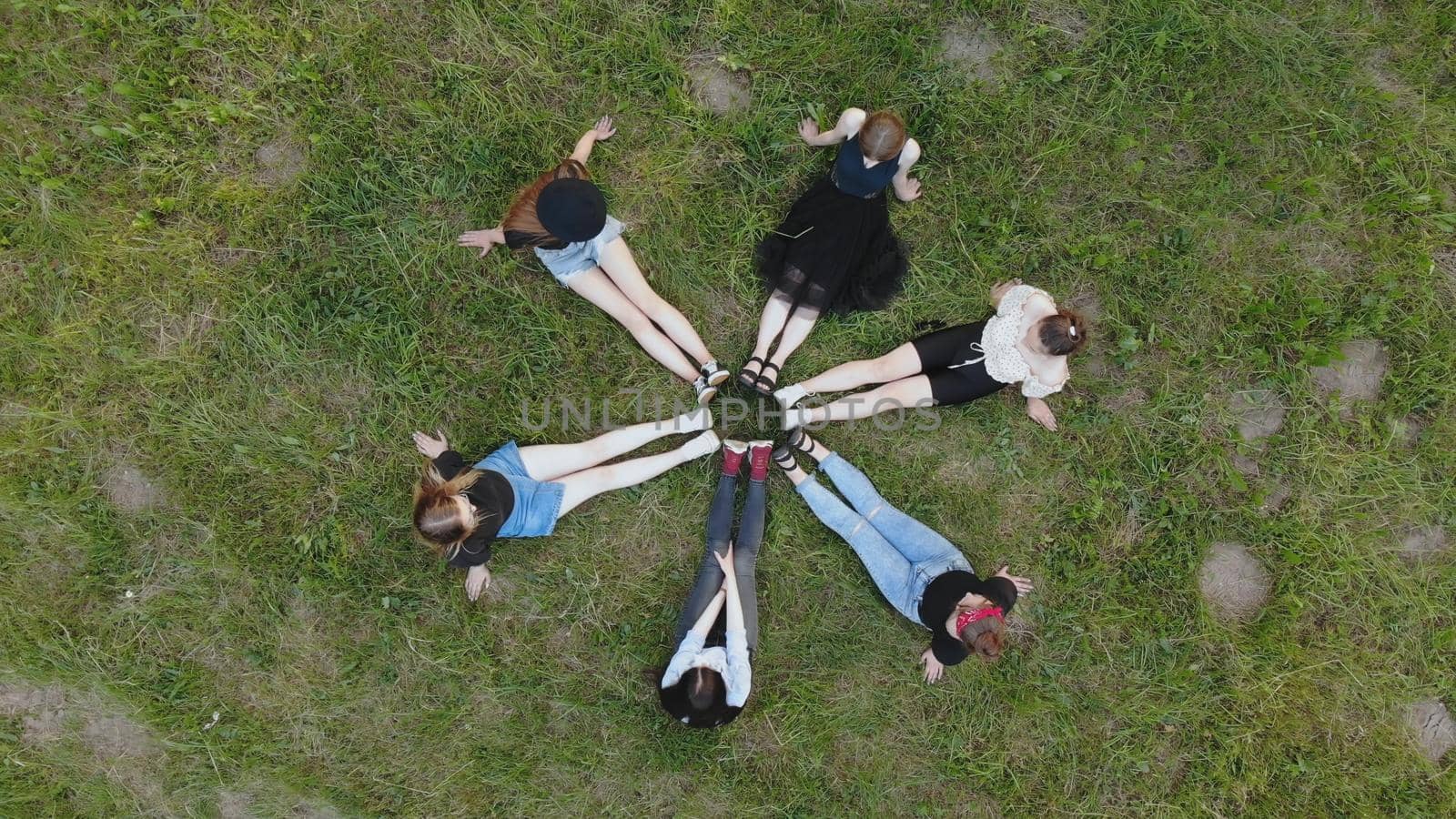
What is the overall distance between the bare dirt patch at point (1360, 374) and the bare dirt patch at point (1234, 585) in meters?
1.36

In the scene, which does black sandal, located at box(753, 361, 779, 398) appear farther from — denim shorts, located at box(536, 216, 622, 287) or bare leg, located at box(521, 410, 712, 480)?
denim shorts, located at box(536, 216, 622, 287)

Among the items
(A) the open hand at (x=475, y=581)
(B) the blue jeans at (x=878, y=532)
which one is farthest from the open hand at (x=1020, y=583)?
(A) the open hand at (x=475, y=581)

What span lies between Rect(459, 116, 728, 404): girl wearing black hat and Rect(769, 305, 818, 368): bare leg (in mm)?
438

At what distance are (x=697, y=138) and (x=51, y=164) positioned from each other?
456 cm

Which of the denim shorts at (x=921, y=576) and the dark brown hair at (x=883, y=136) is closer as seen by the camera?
the dark brown hair at (x=883, y=136)

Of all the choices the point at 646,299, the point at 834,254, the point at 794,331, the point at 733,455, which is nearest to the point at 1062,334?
the point at 834,254

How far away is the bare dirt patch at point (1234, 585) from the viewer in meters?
5.21

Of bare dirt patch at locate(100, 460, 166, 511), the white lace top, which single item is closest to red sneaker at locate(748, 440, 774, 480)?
the white lace top

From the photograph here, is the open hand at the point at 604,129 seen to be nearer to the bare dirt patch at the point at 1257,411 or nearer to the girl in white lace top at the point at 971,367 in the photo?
the girl in white lace top at the point at 971,367

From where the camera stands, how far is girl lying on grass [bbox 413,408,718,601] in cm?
426

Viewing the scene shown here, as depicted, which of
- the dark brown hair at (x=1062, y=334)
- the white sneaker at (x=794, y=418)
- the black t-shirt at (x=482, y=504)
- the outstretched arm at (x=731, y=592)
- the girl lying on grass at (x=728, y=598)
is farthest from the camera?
the white sneaker at (x=794, y=418)

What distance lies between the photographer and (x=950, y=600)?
174 inches

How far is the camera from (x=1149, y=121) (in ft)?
17.0

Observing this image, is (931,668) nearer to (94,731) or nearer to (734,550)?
(734,550)
